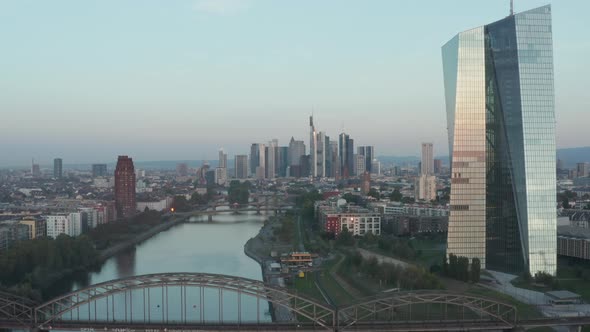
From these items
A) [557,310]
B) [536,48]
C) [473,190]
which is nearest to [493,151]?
[473,190]

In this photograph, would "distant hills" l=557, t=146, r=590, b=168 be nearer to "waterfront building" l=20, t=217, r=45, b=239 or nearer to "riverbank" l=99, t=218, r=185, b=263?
"riverbank" l=99, t=218, r=185, b=263

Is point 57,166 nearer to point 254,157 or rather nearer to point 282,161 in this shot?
point 254,157

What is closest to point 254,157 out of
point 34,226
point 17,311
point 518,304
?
point 34,226

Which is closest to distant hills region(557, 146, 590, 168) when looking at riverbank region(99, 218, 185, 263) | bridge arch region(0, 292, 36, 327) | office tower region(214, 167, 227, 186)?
office tower region(214, 167, 227, 186)

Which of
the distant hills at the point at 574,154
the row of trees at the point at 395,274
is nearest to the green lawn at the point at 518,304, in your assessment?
the row of trees at the point at 395,274

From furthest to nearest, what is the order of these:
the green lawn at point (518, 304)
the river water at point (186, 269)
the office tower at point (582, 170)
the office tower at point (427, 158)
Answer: the office tower at point (427, 158) < the office tower at point (582, 170) < the river water at point (186, 269) < the green lawn at point (518, 304)

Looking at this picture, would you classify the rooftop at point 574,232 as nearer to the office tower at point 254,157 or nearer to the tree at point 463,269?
the tree at point 463,269
